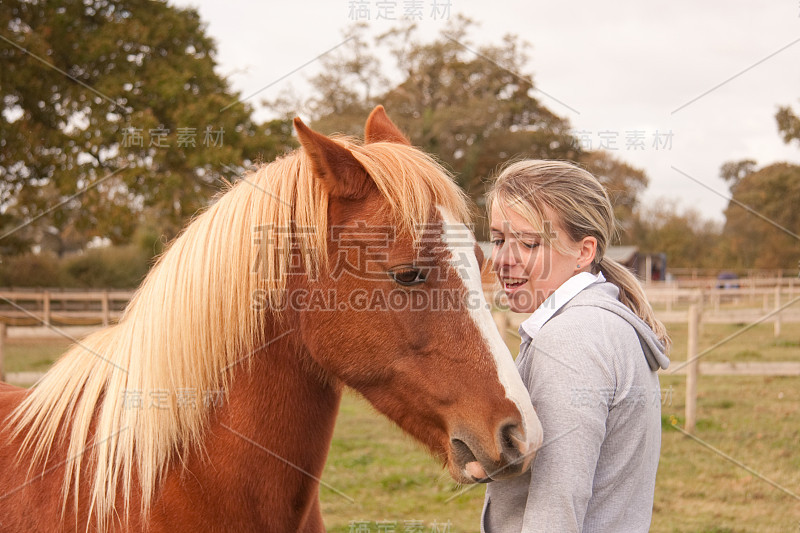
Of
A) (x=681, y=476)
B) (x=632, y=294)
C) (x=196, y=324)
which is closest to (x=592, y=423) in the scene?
(x=632, y=294)

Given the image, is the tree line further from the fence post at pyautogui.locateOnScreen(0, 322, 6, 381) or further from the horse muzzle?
the horse muzzle

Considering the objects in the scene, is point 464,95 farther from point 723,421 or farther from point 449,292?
point 449,292

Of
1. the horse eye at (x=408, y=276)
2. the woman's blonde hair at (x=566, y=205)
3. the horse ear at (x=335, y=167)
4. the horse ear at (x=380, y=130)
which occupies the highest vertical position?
the horse ear at (x=380, y=130)

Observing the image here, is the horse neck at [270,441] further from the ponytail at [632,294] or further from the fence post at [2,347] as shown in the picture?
the fence post at [2,347]

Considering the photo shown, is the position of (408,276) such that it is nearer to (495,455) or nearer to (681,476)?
(495,455)

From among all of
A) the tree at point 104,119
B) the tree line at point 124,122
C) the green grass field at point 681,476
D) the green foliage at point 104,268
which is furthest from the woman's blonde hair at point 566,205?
the green foliage at point 104,268

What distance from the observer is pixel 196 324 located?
1.91 metres

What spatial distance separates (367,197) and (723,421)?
25.4 feet

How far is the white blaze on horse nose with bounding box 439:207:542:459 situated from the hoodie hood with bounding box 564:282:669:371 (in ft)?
0.78

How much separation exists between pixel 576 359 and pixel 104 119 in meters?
11.8

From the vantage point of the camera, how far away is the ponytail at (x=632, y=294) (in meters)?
1.91

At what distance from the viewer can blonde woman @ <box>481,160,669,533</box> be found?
1520 mm

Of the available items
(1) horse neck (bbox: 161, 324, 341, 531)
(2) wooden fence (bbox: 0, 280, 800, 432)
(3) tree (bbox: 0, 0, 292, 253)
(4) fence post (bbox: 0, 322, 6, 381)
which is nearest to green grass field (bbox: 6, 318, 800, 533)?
(2) wooden fence (bbox: 0, 280, 800, 432)

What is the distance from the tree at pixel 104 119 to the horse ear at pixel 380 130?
8793mm
